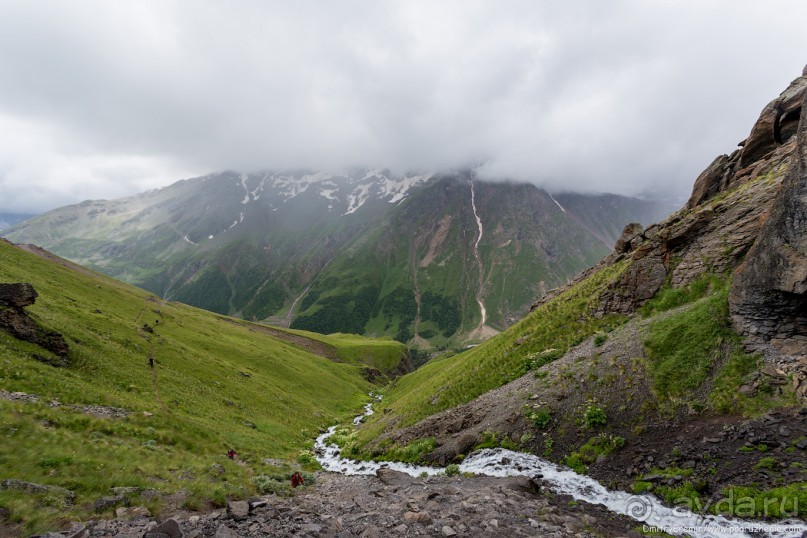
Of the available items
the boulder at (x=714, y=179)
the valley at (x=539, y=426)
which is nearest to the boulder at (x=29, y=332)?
the valley at (x=539, y=426)

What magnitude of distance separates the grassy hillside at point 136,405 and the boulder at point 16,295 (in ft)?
9.01

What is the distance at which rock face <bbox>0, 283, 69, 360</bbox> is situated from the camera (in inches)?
1315

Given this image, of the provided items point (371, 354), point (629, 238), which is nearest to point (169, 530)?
point (629, 238)

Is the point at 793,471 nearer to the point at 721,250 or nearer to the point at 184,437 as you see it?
the point at 721,250

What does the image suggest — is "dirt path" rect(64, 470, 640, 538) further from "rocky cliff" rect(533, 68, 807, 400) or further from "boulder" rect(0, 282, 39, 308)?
"boulder" rect(0, 282, 39, 308)

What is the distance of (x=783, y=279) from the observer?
823 inches

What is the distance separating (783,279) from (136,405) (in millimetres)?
48624

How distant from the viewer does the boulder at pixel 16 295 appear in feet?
113

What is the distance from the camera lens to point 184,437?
2836cm

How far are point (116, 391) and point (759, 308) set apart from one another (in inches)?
2080

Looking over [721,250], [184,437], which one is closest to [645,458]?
[721,250]

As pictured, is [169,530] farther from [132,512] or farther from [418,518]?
[418,518]

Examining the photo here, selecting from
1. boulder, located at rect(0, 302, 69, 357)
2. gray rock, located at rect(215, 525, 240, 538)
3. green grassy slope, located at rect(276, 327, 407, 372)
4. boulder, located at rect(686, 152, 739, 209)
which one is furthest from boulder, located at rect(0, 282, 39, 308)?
green grassy slope, located at rect(276, 327, 407, 372)

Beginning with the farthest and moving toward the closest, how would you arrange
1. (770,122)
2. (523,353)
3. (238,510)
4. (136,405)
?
(523,353), (770,122), (136,405), (238,510)
